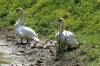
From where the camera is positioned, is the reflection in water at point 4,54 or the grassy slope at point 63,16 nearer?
the reflection in water at point 4,54

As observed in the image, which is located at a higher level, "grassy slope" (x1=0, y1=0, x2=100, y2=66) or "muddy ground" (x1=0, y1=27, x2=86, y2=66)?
"grassy slope" (x1=0, y1=0, x2=100, y2=66)

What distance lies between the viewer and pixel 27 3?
2358cm

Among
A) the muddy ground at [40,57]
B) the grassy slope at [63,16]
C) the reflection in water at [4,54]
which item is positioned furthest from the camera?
the grassy slope at [63,16]

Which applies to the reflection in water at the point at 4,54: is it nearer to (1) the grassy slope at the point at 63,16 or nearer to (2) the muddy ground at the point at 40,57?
(2) the muddy ground at the point at 40,57

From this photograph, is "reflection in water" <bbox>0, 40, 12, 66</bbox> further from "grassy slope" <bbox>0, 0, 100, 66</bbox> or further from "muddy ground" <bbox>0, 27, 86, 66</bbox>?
"grassy slope" <bbox>0, 0, 100, 66</bbox>

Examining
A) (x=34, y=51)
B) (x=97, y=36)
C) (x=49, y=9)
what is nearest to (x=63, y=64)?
(x=34, y=51)

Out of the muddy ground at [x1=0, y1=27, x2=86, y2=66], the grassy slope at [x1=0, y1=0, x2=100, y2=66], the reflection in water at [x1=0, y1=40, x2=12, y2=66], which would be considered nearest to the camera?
the muddy ground at [x1=0, y1=27, x2=86, y2=66]

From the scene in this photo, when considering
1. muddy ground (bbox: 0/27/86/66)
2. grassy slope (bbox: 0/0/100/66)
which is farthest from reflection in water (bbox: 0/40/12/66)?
grassy slope (bbox: 0/0/100/66)

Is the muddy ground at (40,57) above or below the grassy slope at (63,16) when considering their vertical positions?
below

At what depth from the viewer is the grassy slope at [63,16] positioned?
16075mm

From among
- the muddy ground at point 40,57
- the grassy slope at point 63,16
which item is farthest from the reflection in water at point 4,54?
the grassy slope at point 63,16

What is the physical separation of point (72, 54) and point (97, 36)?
2.32 m

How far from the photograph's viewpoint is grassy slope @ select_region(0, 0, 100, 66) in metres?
16.1

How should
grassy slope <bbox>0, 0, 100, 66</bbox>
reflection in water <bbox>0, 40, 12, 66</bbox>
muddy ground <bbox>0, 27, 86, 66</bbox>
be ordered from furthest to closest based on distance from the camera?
grassy slope <bbox>0, 0, 100, 66</bbox>, reflection in water <bbox>0, 40, 12, 66</bbox>, muddy ground <bbox>0, 27, 86, 66</bbox>
